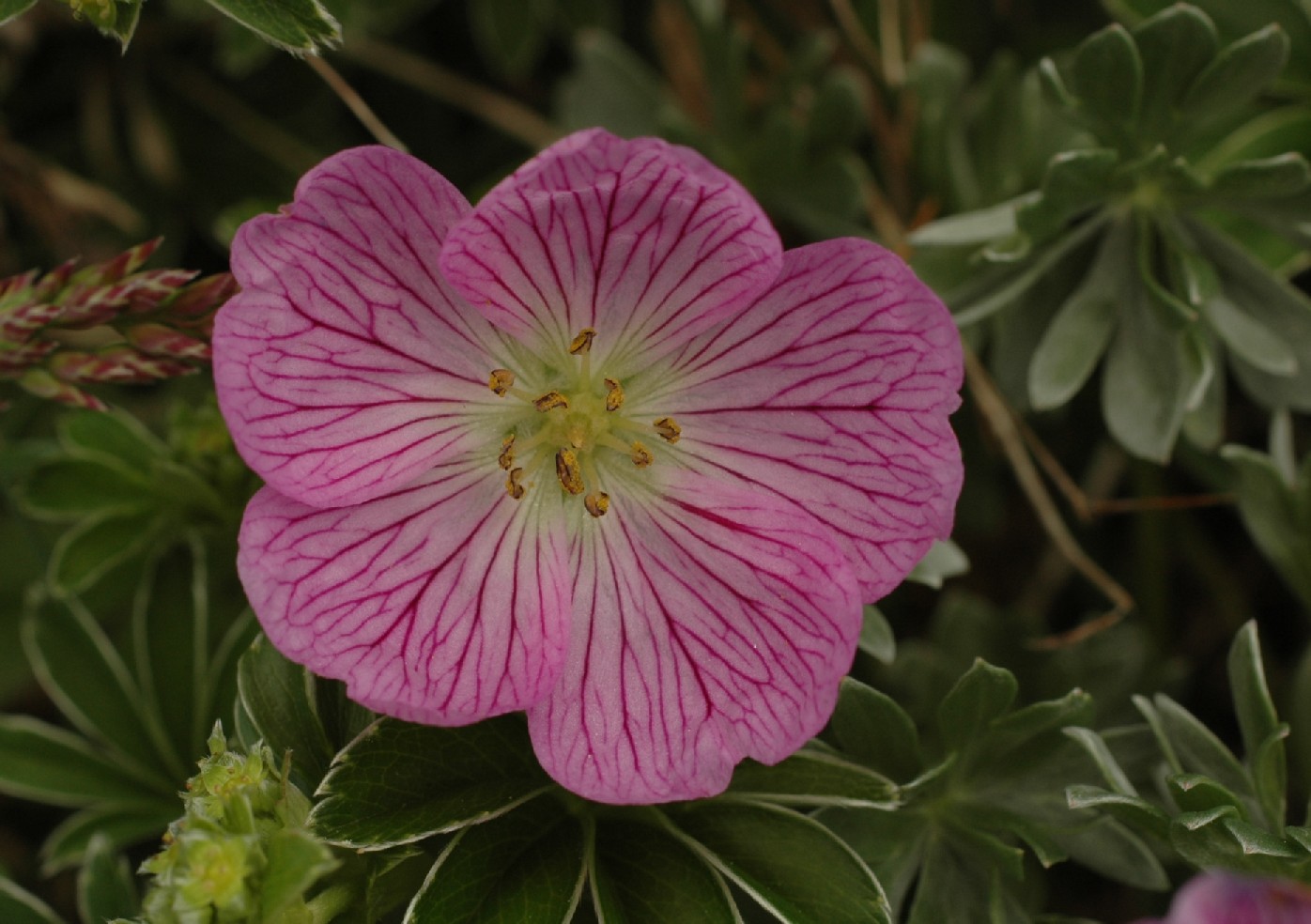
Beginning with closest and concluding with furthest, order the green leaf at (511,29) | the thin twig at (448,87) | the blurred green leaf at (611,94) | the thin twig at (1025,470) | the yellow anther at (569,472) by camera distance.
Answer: the yellow anther at (569,472)
the thin twig at (1025,470)
the blurred green leaf at (611,94)
the green leaf at (511,29)
the thin twig at (448,87)

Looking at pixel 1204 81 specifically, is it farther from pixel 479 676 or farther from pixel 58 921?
pixel 58 921

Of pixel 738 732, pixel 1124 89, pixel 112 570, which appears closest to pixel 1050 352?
pixel 1124 89

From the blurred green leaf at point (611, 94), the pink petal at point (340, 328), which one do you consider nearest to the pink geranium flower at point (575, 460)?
the pink petal at point (340, 328)

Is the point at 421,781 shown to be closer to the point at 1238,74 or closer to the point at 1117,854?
the point at 1117,854

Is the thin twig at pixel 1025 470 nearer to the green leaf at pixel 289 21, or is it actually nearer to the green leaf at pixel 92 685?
the green leaf at pixel 289 21

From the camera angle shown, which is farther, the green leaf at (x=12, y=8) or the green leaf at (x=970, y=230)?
the green leaf at (x=970, y=230)

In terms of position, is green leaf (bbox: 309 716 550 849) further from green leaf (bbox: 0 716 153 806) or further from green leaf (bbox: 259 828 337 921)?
green leaf (bbox: 0 716 153 806)
